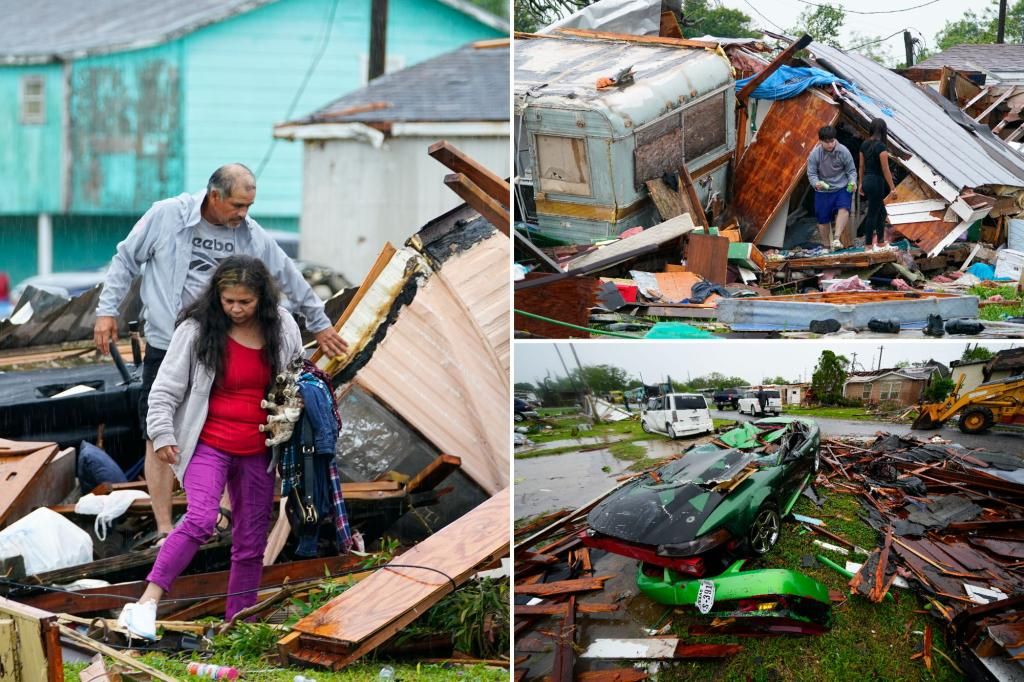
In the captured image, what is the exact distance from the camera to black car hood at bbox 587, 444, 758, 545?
423 cm

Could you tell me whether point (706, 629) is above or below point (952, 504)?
below

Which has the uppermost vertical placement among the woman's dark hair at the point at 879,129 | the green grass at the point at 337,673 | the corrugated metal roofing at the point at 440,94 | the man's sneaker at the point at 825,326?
the corrugated metal roofing at the point at 440,94

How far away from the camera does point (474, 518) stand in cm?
498

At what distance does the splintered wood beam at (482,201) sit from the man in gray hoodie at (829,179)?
46.4 inches

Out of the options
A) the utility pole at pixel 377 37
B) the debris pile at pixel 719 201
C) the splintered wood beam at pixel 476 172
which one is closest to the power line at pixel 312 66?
the utility pole at pixel 377 37

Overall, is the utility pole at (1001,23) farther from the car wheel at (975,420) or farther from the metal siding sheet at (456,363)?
the metal siding sheet at (456,363)

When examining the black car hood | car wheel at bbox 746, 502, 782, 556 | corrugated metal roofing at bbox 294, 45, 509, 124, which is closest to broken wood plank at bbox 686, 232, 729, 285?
the black car hood

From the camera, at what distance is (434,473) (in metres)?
5.78

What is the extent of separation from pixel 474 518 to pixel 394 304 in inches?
57.1

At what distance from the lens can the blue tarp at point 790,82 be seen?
13.7 feet

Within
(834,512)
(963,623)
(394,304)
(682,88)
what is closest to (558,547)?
(834,512)

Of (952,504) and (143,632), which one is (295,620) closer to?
(143,632)

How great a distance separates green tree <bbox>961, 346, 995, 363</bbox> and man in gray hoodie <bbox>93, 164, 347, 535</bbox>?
8.89 feet

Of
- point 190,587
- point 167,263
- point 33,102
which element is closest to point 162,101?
point 33,102
